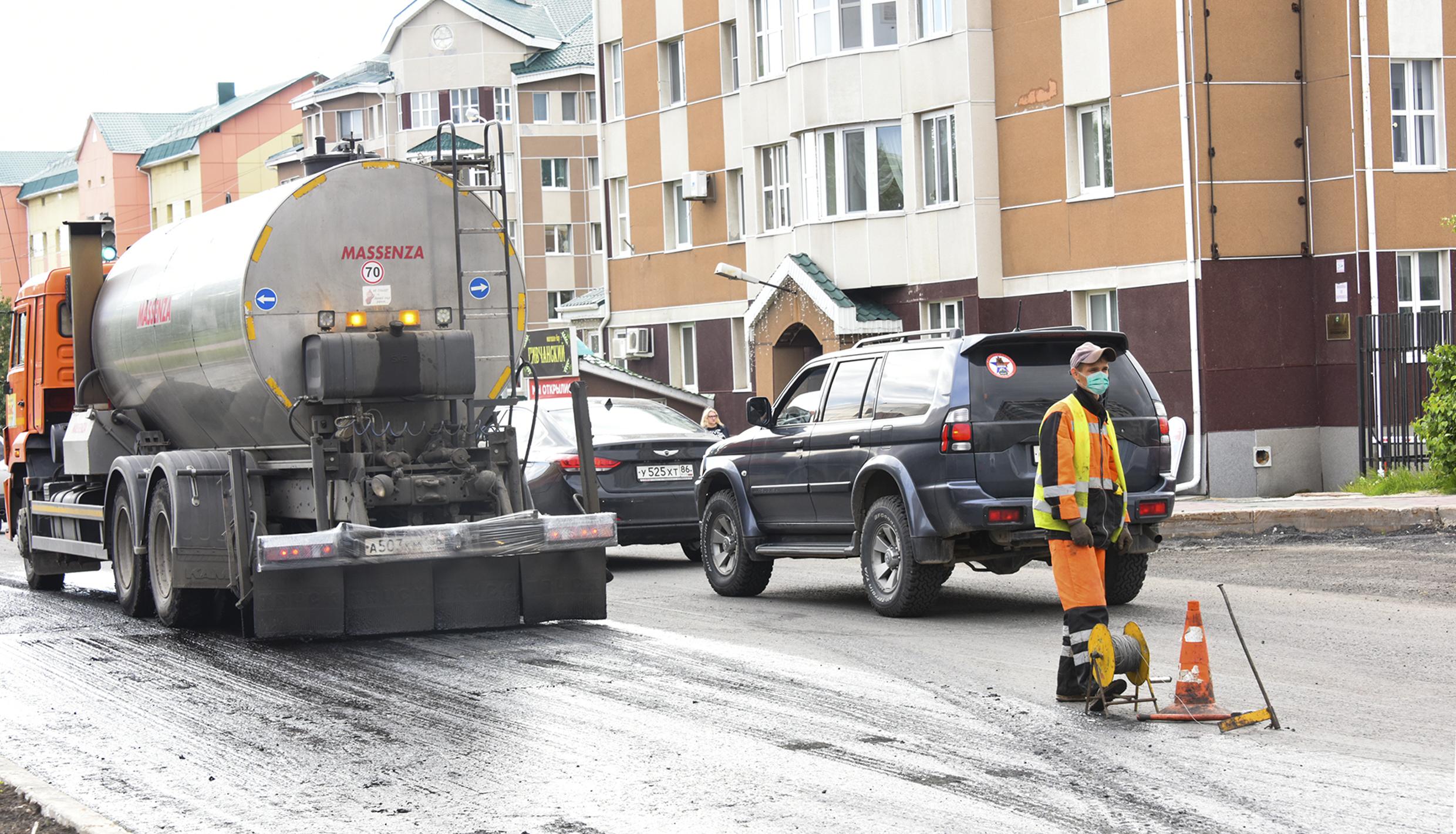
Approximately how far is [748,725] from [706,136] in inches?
1207

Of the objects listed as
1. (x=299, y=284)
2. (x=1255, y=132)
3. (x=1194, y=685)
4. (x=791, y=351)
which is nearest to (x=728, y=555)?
(x=299, y=284)

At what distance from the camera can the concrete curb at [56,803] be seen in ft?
21.7

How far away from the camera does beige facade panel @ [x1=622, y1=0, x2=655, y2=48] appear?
130 ft

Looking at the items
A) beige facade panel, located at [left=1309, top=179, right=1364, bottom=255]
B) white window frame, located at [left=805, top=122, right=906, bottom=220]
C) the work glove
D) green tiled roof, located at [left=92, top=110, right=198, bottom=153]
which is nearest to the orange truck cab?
the work glove

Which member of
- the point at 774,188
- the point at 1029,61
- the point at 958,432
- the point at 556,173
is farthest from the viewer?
the point at 556,173

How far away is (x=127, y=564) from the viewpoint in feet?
46.8

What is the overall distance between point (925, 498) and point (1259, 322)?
1562cm

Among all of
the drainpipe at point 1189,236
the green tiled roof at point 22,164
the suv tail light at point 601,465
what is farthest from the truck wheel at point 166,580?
the green tiled roof at point 22,164

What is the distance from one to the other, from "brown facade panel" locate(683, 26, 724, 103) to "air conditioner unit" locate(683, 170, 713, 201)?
1686mm

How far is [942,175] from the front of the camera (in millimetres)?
30469

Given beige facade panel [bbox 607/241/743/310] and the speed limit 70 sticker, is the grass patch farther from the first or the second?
beige facade panel [bbox 607/241/743/310]

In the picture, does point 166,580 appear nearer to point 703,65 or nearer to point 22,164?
point 703,65

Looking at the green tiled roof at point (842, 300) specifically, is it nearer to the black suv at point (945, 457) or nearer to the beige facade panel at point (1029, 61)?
the beige facade panel at point (1029, 61)

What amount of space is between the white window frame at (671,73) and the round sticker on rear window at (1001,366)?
92.5 ft
